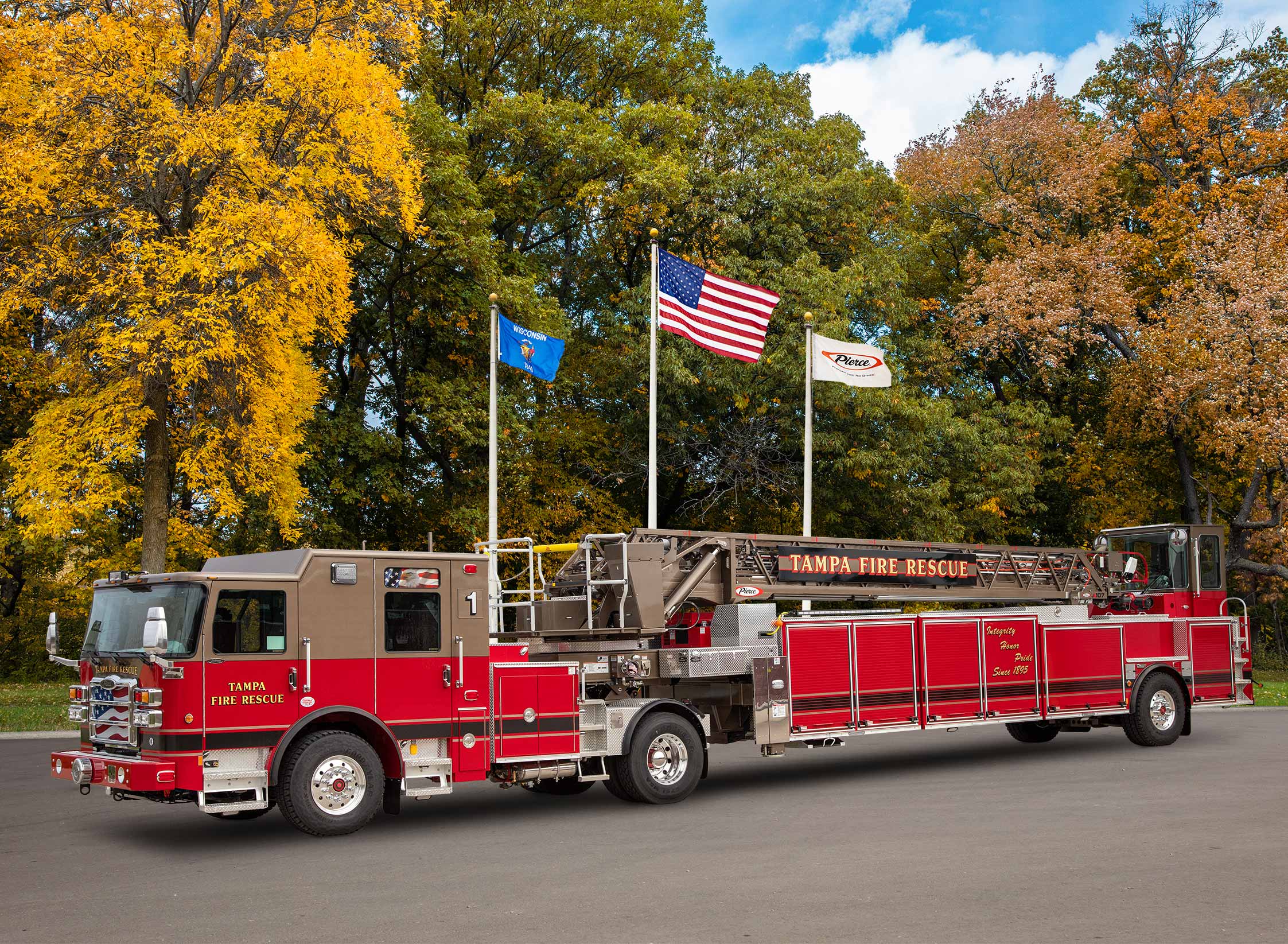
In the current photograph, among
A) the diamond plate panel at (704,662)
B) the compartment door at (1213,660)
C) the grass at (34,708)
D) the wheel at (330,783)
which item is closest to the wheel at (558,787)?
the diamond plate panel at (704,662)

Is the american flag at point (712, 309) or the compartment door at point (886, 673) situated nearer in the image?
the compartment door at point (886, 673)

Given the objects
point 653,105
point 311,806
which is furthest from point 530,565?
point 653,105

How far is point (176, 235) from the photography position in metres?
21.7

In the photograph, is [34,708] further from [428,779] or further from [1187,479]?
[1187,479]

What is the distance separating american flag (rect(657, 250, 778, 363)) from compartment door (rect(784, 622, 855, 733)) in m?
7.44

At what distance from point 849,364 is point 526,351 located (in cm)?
607

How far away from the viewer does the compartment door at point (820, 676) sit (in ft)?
46.2

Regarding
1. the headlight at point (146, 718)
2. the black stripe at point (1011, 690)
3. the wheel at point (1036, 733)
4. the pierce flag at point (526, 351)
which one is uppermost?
the pierce flag at point (526, 351)

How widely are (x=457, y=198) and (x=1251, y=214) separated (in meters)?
23.2

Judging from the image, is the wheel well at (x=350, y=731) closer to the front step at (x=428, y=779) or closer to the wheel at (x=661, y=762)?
the front step at (x=428, y=779)

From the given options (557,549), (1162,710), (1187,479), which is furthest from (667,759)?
(1187,479)

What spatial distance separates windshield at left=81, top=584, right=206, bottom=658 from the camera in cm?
1029

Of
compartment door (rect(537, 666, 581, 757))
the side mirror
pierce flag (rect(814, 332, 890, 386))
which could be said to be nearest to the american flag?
pierce flag (rect(814, 332, 890, 386))

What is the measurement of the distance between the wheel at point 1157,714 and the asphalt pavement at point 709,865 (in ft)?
8.69
